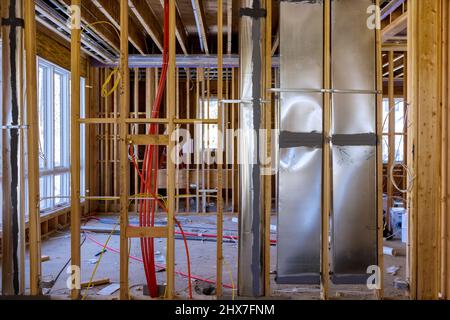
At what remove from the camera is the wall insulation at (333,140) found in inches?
126

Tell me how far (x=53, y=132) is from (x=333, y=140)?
478 centimetres

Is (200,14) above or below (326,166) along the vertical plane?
above

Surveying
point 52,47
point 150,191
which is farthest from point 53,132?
point 150,191

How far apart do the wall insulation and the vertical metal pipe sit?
2311 mm

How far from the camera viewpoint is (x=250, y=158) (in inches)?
123

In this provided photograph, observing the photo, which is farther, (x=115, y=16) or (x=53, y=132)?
(x=53, y=132)

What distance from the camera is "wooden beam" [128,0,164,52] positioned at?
16.6 feet

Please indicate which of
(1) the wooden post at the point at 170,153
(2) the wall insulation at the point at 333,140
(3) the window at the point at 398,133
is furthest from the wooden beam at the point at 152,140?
(3) the window at the point at 398,133

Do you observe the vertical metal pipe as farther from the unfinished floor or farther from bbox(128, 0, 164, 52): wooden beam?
bbox(128, 0, 164, 52): wooden beam

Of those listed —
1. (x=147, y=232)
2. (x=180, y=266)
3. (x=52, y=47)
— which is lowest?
(x=180, y=266)

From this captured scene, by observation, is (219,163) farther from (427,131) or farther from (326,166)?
(427,131)

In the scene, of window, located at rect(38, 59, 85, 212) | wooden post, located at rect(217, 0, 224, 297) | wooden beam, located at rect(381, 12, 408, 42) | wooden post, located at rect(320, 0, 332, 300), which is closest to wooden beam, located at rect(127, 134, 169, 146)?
wooden post, located at rect(217, 0, 224, 297)

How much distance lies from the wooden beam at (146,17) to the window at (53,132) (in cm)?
169

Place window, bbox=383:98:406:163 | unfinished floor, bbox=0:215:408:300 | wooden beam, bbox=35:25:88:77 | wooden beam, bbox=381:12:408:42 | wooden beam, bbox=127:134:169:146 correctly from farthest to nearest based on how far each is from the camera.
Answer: window, bbox=383:98:406:163 → wooden beam, bbox=35:25:88:77 → wooden beam, bbox=381:12:408:42 → unfinished floor, bbox=0:215:408:300 → wooden beam, bbox=127:134:169:146
